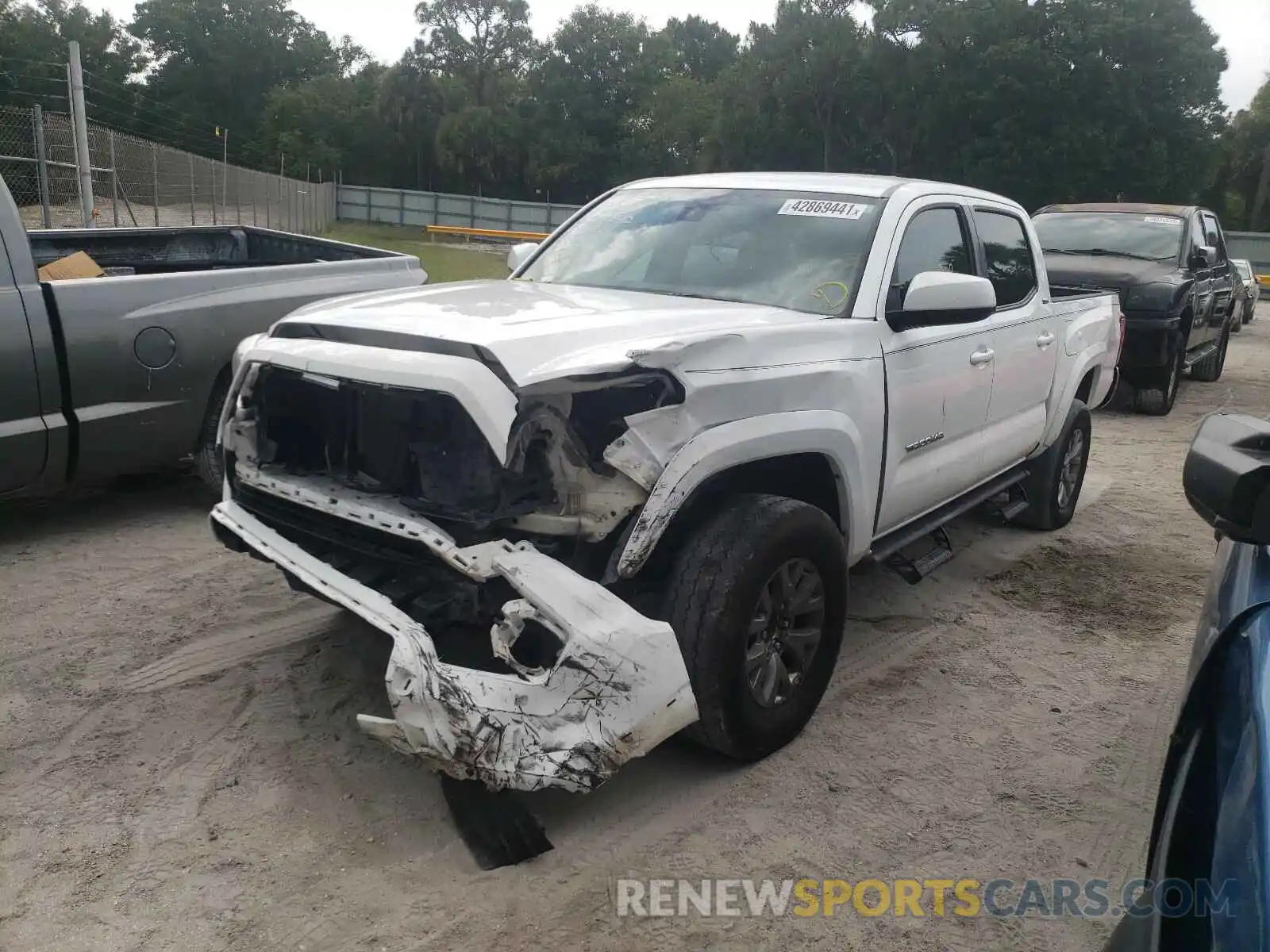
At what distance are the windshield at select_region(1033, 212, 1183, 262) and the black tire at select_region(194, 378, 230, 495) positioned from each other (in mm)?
8771

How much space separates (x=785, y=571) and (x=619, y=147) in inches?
2441

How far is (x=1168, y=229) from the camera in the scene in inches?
426

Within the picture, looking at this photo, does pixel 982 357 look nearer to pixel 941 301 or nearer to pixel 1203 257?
pixel 941 301

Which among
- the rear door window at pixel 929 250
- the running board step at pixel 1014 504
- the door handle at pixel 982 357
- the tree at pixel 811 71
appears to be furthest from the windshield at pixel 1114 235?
the tree at pixel 811 71

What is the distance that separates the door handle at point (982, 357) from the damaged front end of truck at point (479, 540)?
6.59 ft

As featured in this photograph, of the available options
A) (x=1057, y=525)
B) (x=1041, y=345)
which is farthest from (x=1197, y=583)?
(x=1041, y=345)

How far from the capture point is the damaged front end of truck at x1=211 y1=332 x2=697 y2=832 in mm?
2633

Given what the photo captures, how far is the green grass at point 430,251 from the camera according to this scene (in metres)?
20.1

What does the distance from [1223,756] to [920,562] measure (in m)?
2.80

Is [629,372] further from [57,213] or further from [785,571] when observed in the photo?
[57,213]

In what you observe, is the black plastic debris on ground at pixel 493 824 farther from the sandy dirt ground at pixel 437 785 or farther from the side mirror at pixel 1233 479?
the side mirror at pixel 1233 479

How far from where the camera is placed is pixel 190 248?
23.4 ft

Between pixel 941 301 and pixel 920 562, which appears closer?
pixel 941 301

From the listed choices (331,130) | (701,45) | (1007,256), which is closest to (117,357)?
(1007,256)
